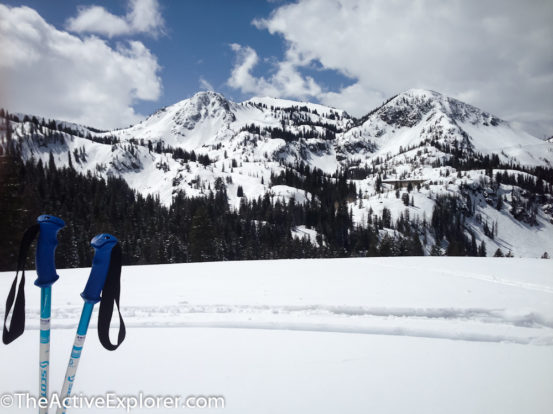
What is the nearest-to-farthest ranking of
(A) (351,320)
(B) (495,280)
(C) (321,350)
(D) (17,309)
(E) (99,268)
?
(E) (99,268) < (D) (17,309) < (C) (321,350) < (A) (351,320) < (B) (495,280)

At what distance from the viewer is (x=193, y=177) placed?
186375 millimetres

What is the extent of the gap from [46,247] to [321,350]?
383 centimetres

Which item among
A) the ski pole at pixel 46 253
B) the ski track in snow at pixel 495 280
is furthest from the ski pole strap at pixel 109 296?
the ski track in snow at pixel 495 280

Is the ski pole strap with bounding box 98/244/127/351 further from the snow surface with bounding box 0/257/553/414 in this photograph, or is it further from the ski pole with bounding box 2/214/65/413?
the snow surface with bounding box 0/257/553/414

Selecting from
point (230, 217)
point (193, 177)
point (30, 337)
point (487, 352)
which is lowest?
point (487, 352)

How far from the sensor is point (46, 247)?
190 centimetres

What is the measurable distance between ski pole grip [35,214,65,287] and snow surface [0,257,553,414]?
206 centimetres

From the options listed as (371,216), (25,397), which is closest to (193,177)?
(371,216)

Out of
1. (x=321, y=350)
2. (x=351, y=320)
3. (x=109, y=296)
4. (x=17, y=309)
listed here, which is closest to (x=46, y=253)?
(x=109, y=296)

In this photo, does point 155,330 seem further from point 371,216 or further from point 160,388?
point 371,216

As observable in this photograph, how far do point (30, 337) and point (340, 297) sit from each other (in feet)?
21.4

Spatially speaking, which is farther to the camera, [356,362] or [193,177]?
[193,177]

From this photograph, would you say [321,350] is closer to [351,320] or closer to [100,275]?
[351,320]

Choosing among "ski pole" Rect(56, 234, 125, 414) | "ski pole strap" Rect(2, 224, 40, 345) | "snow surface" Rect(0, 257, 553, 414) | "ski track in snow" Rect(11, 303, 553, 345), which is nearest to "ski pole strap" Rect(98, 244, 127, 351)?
"ski pole" Rect(56, 234, 125, 414)
